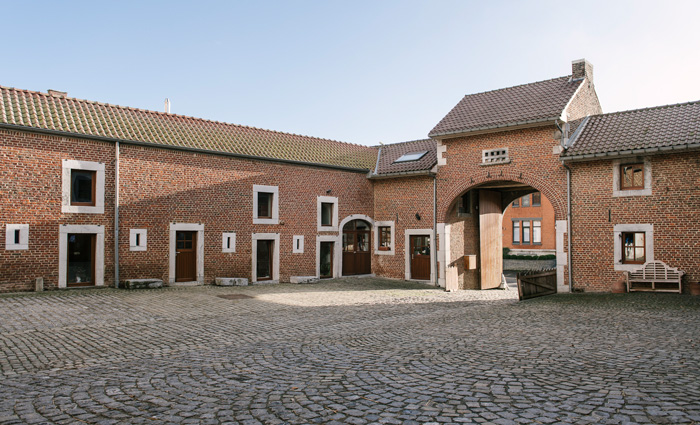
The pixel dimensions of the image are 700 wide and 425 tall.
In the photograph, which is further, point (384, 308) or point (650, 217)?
point (650, 217)

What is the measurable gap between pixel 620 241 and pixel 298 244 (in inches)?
434

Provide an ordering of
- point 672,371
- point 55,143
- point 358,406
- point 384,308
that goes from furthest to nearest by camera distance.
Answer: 1. point 55,143
2. point 384,308
3. point 672,371
4. point 358,406

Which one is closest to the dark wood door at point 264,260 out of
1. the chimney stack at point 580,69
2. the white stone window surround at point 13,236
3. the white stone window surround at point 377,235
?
the white stone window surround at point 377,235

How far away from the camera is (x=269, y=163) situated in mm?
18578

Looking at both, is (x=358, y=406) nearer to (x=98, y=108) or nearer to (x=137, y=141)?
(x=137, y=141)

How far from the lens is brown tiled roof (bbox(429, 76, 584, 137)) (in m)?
16.5

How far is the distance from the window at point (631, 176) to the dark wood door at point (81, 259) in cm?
1596

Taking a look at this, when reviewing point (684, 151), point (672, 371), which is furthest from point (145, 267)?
point (684, 151)

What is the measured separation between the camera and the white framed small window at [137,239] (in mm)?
15383

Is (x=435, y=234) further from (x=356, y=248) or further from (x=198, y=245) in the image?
(x=198, y=245)

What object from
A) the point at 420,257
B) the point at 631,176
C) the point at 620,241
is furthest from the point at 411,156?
the point at 620,241

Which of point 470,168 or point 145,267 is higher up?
point 470,168

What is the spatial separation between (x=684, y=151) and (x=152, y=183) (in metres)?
15.7

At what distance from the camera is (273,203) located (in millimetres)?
18734
